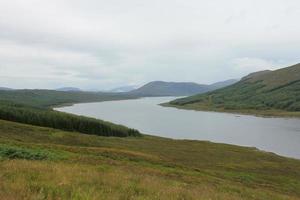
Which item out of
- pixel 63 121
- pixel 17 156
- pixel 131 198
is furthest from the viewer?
pixel 63 121

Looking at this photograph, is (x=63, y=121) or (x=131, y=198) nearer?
(x=131, y=198)

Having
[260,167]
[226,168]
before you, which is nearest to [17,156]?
[226,168]

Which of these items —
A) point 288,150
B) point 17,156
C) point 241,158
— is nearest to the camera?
point 17,156

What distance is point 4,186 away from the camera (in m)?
10.1

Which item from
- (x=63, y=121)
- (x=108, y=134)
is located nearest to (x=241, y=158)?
(x=108, y=134)

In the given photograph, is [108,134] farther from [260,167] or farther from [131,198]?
[131,198]

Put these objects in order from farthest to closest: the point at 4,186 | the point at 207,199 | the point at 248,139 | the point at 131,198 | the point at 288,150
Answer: the point at 248,139 < the point at 288,150 < the point at 207,199 < the point at 131,198 < the point at 4,186

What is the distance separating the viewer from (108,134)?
10206 centimetres

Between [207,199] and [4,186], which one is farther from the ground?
[4,186]

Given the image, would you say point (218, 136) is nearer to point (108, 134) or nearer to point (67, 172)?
point (108, 134)

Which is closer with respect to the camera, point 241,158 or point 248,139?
point 241,158

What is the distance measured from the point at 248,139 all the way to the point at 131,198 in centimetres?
11060

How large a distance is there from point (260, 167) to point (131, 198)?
1894 inches

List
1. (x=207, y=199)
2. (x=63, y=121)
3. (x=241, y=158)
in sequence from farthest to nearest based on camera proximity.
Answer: (x=63, y=121)
(x=241, y=158)
(x=207, y=199)
